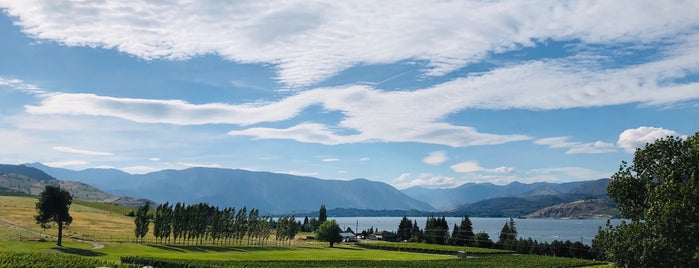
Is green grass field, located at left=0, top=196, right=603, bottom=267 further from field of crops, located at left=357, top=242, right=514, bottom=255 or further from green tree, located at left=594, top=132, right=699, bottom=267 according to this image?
green tree, located at left=594, top=132, right=699, bottom=267

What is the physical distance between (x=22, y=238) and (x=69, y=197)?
11487 mm

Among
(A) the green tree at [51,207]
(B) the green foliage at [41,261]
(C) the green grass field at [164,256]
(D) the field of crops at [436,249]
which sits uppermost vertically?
(A) the green tree at [51,207]

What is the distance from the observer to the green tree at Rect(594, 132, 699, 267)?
37.4m

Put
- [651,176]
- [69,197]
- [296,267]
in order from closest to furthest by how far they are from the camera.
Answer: [651,176]
[296,267]
[69,197]

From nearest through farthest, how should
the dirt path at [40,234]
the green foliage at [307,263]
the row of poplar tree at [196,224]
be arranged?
the green foliage at [307,263] < the dirt path at [40,234] < the row of poplar tree at [196,224]

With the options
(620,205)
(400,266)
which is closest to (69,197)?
(400,266)

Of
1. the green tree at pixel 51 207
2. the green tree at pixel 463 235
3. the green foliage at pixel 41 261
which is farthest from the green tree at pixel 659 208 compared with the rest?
the green tree at pixel 463 235

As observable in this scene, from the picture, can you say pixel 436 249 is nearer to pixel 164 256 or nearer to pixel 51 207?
pixel 164 256

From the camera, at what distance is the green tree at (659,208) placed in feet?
123

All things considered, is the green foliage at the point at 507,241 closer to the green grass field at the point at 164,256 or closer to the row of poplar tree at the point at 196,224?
the green grass field at the point at 164,256

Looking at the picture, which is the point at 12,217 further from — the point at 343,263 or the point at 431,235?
the point at 431,235

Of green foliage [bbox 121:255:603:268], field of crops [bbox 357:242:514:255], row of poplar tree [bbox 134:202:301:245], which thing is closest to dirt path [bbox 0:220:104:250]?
row of poplar tree [bbox 134:202:301:245]

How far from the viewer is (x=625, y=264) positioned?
4119 cm

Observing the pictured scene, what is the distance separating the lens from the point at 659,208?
38.3 m
